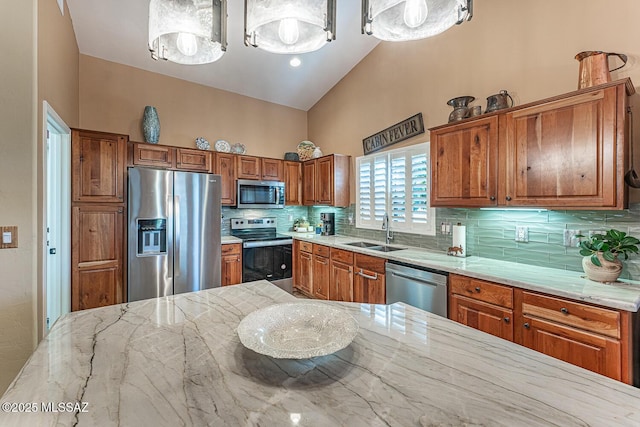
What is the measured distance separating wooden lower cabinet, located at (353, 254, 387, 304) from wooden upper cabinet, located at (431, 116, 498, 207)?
0.85 meters

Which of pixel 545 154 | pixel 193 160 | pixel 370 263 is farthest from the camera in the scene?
pixel 193 160

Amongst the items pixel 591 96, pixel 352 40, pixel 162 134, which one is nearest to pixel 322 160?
pixel 352 40

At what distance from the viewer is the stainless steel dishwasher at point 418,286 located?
2334 mm

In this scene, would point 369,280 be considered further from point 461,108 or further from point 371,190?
point 461,108

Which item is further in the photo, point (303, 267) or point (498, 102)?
point (303, 267)

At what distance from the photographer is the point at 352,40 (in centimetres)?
367

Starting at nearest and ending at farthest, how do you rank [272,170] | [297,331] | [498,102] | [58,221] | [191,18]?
1. [297,331]
2. [191,18]
3. [498,102]
4. [58,221]
5. [272,170]

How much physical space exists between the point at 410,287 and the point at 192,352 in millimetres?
2083

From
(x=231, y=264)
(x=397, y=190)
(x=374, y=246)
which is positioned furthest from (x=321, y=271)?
(x=397, y=190)

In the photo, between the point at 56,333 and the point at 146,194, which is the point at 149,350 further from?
the point at 146,194

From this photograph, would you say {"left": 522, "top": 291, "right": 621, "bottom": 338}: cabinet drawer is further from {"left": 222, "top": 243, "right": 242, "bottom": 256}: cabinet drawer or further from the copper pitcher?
{"left": 222, "top": 243, "right": 242, "bottom": 256}: cabinet drawer

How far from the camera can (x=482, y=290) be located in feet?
6.81

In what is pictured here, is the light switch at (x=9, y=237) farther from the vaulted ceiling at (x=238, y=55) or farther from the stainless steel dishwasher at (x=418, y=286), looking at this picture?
the stainless steel dishwasher at (x=418, y=286)

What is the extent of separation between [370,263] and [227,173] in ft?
7.84
